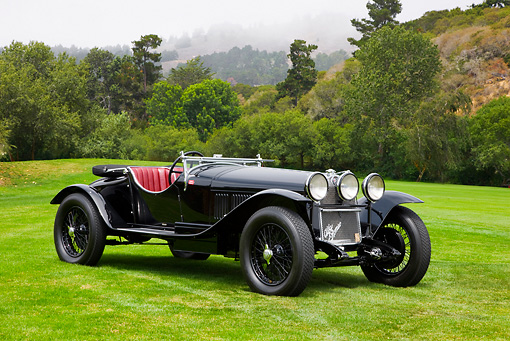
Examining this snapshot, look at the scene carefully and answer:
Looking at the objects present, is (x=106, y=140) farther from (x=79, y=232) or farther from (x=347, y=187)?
(x=347, y=187)

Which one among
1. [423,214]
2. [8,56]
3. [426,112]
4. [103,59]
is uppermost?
[103,59]

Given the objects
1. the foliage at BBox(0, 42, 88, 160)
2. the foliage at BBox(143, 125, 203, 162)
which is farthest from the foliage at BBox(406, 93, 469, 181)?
the foliage at BBox(0, 42, 88, 160)

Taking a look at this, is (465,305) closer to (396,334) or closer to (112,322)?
(396,334)

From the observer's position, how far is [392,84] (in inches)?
2483

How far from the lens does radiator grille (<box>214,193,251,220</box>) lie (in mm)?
6871

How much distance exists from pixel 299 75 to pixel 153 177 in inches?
3562

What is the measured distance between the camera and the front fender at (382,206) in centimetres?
705

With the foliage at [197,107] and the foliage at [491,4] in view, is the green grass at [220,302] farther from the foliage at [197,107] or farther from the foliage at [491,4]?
the foliage at [491,4]

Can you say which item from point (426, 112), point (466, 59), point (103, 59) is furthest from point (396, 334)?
point (103, 59)

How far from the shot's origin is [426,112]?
59219 mm

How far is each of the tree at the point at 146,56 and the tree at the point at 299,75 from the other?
25401 millimetres

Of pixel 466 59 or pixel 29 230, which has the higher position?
pixel 466 59

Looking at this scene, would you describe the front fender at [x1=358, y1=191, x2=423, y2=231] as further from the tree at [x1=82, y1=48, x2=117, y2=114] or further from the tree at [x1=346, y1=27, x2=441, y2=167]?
the tree at [x1=82, y1=48, x2=117, y2=114]

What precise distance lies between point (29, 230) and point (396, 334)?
9.72 metres
